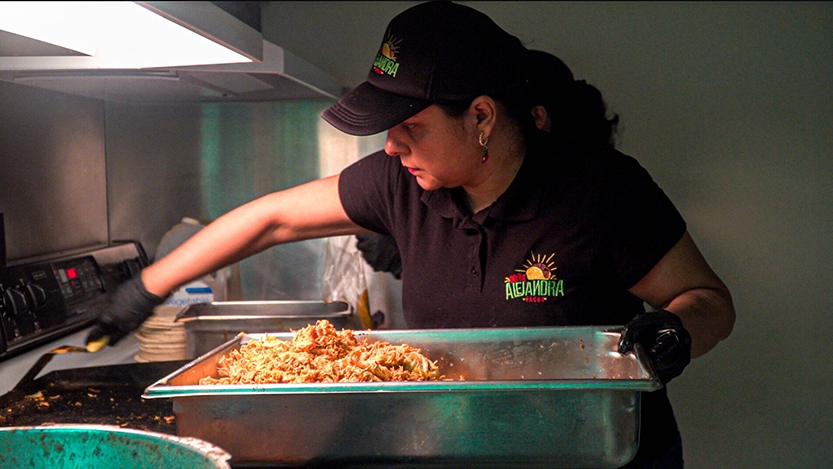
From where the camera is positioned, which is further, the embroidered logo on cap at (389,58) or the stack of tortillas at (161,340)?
the stack of tortillas at (161,340)

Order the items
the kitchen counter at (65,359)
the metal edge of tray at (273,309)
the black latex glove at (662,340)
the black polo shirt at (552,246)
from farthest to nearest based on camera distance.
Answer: the metal edge of tray at (273,309) < the kitchen counter at (65,359) < the black polo shirt at (552,246) < the black latex glove at (662,340)

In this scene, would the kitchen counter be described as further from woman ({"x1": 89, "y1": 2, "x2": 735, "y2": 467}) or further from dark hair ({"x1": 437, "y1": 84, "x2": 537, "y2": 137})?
dark hair ({"x1": 437, "y1": 84, "x2": 537, "y2": 137})

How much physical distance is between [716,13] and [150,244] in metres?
2.32

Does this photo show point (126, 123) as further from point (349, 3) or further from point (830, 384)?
point (830, 384)

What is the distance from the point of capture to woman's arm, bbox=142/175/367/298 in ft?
5.75

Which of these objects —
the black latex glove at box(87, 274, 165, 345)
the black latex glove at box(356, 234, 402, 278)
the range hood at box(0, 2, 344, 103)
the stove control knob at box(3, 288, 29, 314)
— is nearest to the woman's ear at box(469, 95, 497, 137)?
the range hood at box(0, 2, 344, 103)

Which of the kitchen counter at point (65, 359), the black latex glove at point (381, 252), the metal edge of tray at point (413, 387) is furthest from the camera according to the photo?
the black latex glove at point (381, 252)

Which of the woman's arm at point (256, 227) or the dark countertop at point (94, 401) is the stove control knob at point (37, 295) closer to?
the dark countertop at point (94, 401)

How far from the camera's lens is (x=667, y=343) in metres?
1.26

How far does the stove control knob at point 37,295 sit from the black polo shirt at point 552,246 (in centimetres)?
115

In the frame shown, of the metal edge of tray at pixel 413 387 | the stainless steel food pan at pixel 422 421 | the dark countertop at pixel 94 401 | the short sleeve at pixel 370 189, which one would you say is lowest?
the dark countertop at pixel 94 401

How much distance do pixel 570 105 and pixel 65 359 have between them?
163 cm

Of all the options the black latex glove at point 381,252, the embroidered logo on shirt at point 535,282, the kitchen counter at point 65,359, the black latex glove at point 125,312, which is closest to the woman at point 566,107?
the embroidered logo on shirt at point 535,282

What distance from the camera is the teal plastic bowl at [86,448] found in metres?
0.86
